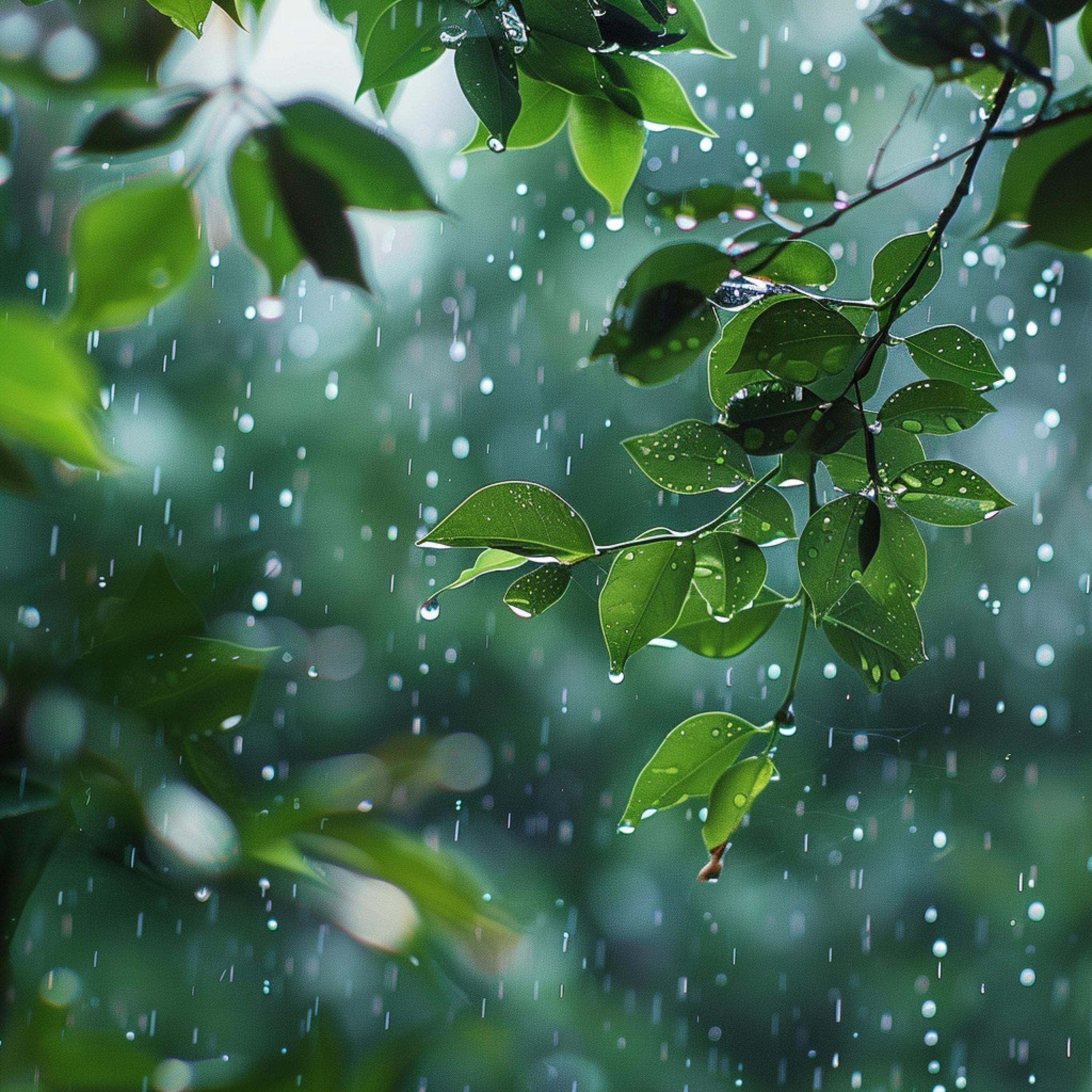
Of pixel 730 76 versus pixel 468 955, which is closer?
pixel 468 955

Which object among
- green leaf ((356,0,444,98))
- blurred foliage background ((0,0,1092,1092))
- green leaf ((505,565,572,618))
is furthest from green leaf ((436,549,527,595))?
blurred foliage background ((0,0,1092,1092))

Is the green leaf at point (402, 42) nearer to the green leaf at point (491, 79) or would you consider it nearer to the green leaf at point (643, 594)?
the green leaf at point (491, 79)

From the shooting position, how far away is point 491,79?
0.63ft

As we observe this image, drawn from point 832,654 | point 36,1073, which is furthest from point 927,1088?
point 36,1073

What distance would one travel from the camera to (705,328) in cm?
18

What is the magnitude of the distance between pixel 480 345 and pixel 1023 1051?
805 millimetres

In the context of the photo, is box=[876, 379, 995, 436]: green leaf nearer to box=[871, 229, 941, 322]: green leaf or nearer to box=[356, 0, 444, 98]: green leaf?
box=[871, 229, 941, 322]: green leaf

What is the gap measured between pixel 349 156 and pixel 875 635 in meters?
0.15

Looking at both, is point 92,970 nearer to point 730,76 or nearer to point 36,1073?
point 36,1073

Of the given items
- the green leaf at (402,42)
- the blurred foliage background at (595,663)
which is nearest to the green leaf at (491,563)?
the green leaf at (402,42)

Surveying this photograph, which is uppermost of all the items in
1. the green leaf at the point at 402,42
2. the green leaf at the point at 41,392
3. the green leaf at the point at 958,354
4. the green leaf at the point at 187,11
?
the green leaf at the point at 402,42

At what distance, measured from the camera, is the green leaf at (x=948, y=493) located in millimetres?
194

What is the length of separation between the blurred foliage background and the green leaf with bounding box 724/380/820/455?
1.54 ft

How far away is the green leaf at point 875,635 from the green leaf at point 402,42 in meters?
0.15
